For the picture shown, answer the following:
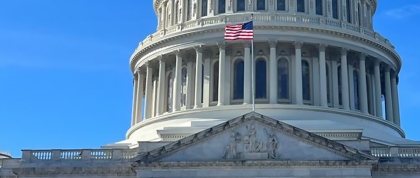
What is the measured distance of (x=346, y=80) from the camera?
56.5 meters

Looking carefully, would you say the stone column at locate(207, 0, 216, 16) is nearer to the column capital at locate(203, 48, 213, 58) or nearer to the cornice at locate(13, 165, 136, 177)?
the column capital at locate(203, 48, 213, 58)


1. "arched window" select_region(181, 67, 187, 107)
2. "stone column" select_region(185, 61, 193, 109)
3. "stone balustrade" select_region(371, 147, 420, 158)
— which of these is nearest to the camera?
"stone balustrade" select_region(371, 147, 420, 158)

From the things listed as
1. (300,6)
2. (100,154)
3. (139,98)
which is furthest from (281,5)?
(100,154)

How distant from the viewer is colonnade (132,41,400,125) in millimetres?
55344

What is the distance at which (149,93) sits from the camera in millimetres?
60406

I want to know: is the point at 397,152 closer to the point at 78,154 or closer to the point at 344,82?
the point at 344,82

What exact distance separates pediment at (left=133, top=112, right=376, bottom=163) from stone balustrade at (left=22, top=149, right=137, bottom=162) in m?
3.48

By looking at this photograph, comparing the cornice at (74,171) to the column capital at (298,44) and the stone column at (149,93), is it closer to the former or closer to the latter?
the stone column at (149,93)

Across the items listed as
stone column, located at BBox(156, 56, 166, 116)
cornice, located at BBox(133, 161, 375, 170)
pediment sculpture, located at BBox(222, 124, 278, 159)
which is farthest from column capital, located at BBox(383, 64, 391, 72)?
pediment sculpture, located at BBox(222, 124, 278, 159)

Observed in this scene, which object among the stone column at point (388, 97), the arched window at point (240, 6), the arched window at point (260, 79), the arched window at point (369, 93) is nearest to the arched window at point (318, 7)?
the arched window at point (240, 6)

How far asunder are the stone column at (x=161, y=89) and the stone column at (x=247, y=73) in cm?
773

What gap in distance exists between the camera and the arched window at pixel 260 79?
184 ft

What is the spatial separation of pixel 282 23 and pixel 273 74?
14.1ft

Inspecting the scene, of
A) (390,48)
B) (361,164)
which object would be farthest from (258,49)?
(361,164)
